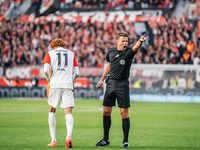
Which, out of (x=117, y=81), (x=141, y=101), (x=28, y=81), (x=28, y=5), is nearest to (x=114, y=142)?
(x=117, y=81)

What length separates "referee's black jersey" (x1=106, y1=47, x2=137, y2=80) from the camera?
28.2 feet

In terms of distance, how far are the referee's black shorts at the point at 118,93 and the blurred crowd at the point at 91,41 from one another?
21.7 metres

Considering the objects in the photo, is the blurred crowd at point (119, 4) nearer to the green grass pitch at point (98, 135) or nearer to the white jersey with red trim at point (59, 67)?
the green grass pitch at point (98, 135)

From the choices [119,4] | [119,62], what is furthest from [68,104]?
[119,4]

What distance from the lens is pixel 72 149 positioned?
8.09 metres

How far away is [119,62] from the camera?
8633mm

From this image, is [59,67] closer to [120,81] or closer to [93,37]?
[120,81]

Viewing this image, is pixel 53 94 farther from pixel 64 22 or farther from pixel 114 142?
pixel 64 22

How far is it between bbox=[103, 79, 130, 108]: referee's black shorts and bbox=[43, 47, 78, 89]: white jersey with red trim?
779 mm

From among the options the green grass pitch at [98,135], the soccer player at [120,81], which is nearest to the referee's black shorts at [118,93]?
the soccer player at [120,81]

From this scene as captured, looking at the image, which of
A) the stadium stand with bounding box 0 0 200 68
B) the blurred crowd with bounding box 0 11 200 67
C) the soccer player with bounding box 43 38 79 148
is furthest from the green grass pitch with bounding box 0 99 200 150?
the stadium stand with bounding box 0 0 200 68

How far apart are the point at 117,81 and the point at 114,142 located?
1507 millimetres

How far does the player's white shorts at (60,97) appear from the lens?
8.45 metres

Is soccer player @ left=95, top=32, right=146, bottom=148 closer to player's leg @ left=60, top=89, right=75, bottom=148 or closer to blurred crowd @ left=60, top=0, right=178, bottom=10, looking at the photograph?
player's leg @ left=60, top=89, right=75, bottom=148
